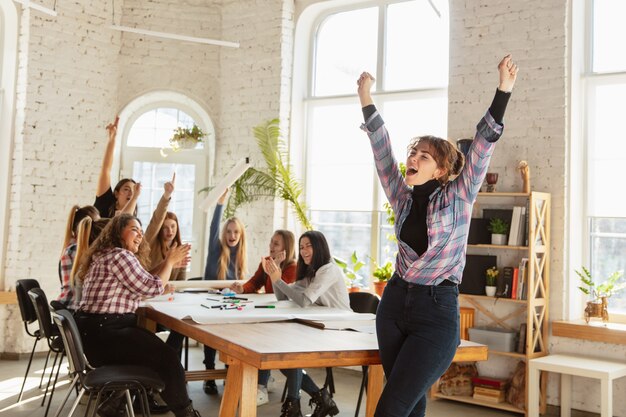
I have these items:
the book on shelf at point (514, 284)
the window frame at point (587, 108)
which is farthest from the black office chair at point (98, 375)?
the window frame at point (587, 108)

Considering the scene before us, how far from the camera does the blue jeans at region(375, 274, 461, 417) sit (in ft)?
7.80

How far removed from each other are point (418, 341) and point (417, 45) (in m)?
4.83

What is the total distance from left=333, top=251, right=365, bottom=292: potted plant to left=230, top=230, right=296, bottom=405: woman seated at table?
129cm

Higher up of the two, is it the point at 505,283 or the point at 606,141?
the point at 606,141

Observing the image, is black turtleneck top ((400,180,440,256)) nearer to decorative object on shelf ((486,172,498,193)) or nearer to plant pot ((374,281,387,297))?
decorative object on shelf ((486,172,498,193))

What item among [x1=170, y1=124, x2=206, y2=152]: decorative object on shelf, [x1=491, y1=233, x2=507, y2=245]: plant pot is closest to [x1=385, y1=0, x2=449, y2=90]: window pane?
[x1=491, y1=233, x2=507, y2=245]: plant pot

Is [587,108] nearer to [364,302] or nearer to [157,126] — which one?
[364,302]

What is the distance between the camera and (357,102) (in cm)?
705

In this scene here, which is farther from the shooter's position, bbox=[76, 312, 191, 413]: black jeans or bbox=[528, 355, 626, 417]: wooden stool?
bbox=[528, 355, 626, 417]: wooden stool

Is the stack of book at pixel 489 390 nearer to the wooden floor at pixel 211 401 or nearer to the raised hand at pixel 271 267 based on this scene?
the wooden floor at pixel 211 401

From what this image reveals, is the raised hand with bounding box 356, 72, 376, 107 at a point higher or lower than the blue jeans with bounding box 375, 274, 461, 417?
higher

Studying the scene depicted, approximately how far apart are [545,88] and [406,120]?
5.11ft

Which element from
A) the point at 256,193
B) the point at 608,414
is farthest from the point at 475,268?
the point at 256,193

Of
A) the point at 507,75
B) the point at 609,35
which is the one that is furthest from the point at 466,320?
the point at 507,75
